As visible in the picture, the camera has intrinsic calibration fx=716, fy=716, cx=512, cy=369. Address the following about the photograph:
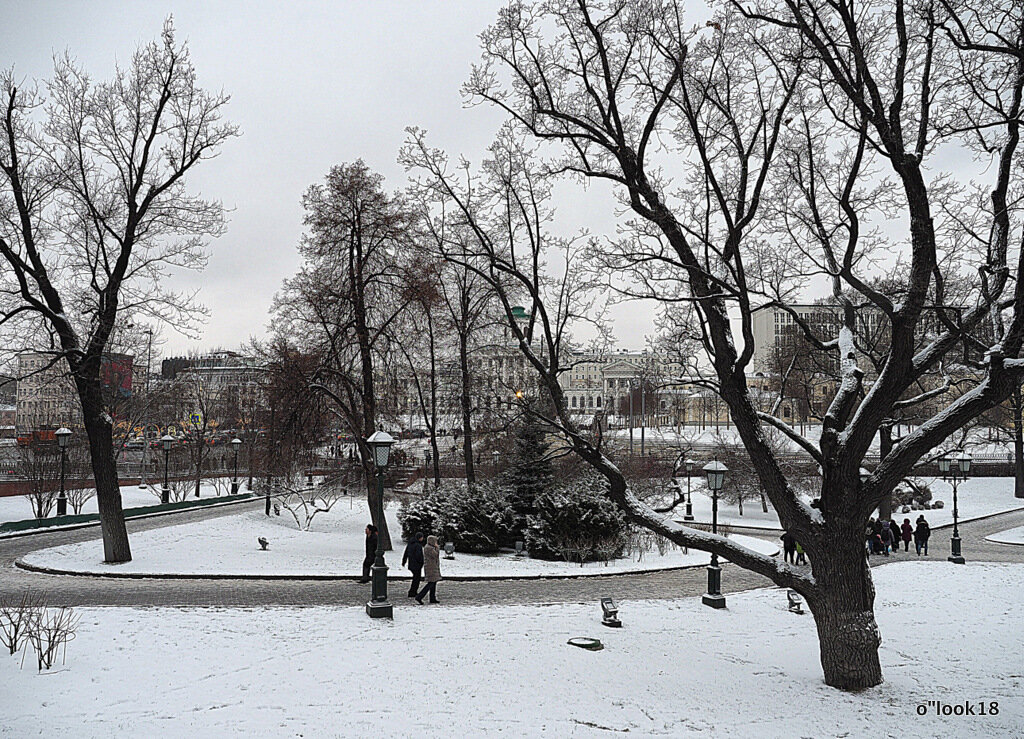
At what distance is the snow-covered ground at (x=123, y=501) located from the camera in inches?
1075

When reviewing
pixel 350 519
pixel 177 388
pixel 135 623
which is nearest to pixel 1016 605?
pixel 135 623

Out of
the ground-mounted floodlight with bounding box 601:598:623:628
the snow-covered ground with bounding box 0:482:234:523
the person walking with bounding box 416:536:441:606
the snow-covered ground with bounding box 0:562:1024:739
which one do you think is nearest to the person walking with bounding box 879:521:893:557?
the snow-covered ground with bounding box 0:562:1024:739

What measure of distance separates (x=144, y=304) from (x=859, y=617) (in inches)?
638

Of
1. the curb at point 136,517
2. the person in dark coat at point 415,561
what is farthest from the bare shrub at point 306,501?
the person in dark coat at point 415,561

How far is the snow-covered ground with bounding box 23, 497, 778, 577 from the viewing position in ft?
57.8

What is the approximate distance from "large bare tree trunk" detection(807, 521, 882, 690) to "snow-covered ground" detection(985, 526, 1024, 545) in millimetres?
23019

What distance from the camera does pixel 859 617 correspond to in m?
8.94

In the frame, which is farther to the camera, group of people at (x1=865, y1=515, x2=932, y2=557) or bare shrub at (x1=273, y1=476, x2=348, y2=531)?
bare shrub at (x1=273, y1=476, x2=348, y2=531)

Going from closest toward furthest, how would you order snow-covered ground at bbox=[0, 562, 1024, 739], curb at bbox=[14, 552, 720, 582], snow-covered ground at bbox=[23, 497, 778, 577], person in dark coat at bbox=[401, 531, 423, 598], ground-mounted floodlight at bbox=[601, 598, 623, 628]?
snow-covered ground at bbox=[0, 562, 1024, 739] < ground-mounted floodlight at bbox=[601, 598, 623, 628] < person in dark coat at bbox=[401, 531, 423, 598] < curb at bbox=[14, 552, 720, 582] < snow-covered ground at bbox=[23, 497, 778, 577]

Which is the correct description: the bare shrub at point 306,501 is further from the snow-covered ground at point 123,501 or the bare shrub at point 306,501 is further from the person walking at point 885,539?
the person walking at point 885,539

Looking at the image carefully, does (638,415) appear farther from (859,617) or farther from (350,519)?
(859,617)

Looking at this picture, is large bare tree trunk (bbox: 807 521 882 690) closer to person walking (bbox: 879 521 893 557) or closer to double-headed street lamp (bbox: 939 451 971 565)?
double-headed street lamp (bbox: 939 451 971 565)

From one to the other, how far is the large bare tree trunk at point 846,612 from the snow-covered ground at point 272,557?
967cm

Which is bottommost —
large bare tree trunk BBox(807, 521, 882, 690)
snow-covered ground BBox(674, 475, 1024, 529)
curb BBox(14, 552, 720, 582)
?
snow-covered ground BBox(674, 475, 1024, 529)
